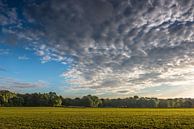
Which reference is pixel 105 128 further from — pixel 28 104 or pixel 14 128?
pixel 28 104

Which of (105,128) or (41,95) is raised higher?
(41,95)

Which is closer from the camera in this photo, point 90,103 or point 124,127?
point 124,127

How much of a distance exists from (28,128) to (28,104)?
15186cm

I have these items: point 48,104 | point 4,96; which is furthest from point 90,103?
point 4,96

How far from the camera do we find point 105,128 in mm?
37500

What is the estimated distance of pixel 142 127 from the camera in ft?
125

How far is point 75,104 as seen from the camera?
193 m

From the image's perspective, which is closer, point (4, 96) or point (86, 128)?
point (86, 128)

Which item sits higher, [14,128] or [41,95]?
[41,95]

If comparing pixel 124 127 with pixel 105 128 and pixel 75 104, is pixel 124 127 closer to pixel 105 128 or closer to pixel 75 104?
pixel 105 128

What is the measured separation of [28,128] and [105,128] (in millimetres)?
9704

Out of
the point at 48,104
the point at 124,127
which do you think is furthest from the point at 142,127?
the point at 48,104

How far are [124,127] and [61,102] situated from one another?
156151mm

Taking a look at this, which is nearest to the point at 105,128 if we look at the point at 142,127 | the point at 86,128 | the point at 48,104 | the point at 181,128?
the point at 86,128
